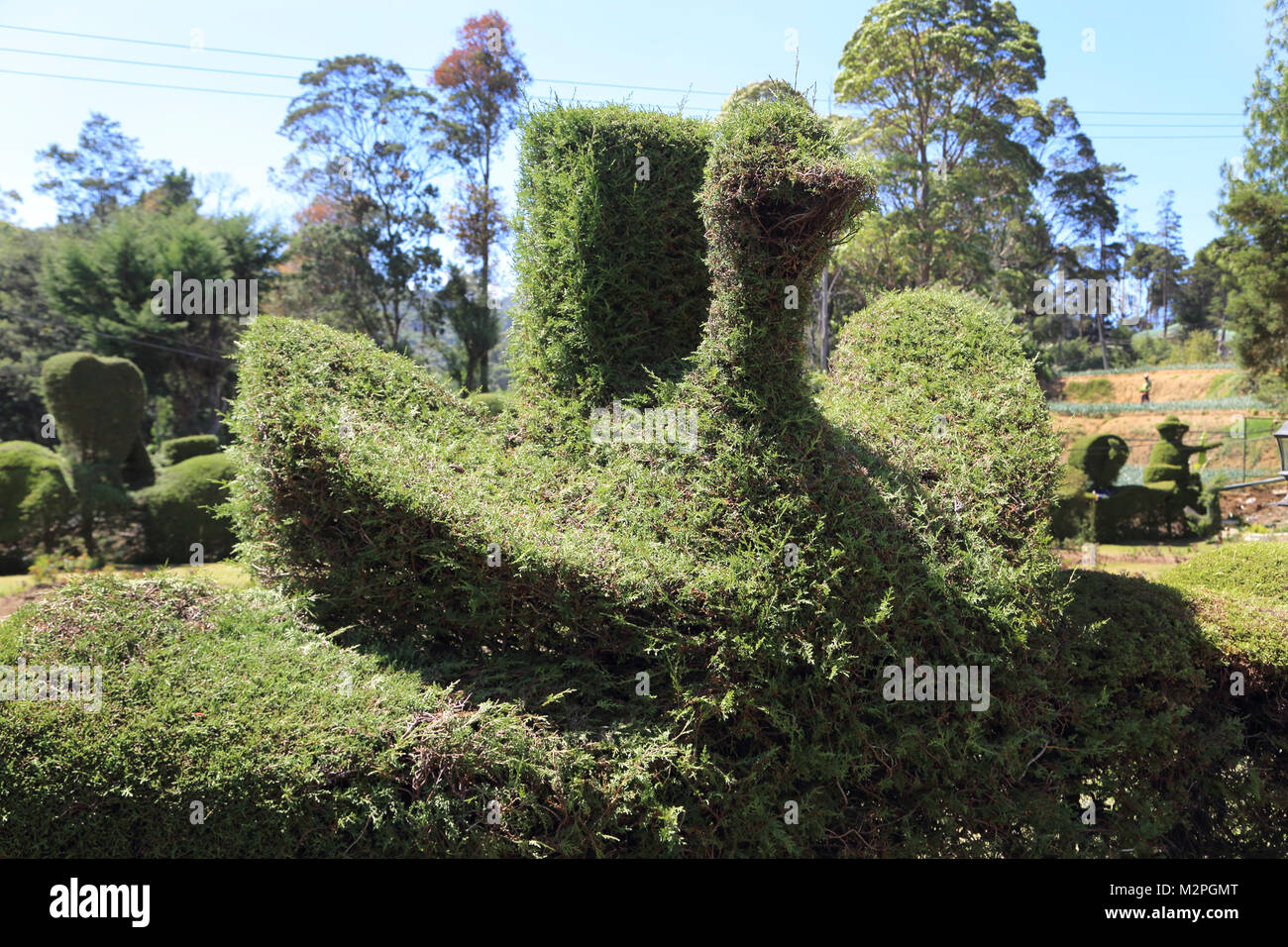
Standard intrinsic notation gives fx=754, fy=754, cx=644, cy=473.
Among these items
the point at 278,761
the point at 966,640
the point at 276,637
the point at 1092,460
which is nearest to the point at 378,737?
the point at 278,761

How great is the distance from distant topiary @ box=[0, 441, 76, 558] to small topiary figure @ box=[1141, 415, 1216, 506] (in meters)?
19.2

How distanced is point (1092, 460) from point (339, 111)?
31050mm

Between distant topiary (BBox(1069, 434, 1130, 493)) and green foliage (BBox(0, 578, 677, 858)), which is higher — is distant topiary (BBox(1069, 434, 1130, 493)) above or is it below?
above

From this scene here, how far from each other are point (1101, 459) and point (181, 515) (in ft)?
54.8

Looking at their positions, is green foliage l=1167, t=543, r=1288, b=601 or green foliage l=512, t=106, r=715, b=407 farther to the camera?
green foliage l=1167, t=543, r=1288, b=601

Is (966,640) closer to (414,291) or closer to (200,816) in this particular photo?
(200,816)

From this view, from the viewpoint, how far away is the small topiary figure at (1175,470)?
15016 millimetres

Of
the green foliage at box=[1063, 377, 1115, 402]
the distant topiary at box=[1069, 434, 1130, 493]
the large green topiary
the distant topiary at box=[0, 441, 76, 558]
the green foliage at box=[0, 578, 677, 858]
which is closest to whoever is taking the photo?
the green foliage at box=[0, 578, 677, 858]

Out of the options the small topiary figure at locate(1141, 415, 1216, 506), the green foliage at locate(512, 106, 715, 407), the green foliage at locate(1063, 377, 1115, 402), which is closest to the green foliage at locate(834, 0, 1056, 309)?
the small topiary figure at locate(1141, 415, 1216, 506)

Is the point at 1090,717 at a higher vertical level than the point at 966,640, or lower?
lower

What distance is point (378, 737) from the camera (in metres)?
3.09

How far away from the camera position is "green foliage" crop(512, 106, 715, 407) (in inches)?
164

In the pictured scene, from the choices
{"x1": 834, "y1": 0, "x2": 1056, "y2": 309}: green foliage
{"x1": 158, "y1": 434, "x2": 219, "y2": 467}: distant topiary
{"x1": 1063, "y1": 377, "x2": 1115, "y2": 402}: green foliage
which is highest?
{"x1": 834, "y1": 0, "x2": 1056, "y2": 309}: green foliage

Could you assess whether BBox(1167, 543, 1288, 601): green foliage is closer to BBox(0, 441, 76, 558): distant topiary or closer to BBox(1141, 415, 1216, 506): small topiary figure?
BBox(1141, 415, 1216, 506): small topiary figure
